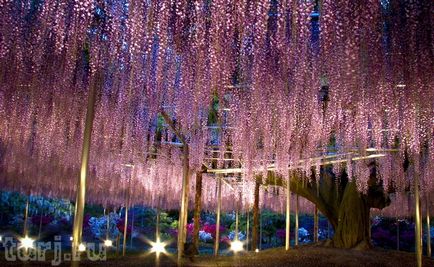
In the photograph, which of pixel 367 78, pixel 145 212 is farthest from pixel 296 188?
pixel 145 212

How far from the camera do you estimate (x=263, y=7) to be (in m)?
4.11

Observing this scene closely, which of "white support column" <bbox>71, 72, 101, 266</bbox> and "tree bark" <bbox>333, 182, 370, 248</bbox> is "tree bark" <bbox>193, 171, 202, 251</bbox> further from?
"white support column" <bbox>71, 72, 101, 266</bbox>

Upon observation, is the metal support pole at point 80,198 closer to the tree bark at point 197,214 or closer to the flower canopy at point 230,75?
the flower canopy at point 230,75

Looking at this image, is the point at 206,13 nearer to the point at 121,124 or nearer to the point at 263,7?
the point at 263,7

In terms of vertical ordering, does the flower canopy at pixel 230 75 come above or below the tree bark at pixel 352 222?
above

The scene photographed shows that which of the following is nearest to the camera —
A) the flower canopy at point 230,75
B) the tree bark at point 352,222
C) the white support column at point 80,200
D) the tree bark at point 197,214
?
the white support column at point 80,200

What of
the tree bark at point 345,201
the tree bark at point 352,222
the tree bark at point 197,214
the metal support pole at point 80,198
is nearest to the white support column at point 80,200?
the metal support pole at point 80,198

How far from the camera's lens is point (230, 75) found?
5.32m

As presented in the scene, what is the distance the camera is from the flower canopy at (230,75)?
4277mm

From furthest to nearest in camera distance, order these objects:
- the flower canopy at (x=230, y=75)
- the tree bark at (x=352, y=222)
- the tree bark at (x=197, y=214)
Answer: the tree bark at (x=352, y=222) → the tree bark at (x=197, y=214) → the flower canopy at (x=230, y=75)

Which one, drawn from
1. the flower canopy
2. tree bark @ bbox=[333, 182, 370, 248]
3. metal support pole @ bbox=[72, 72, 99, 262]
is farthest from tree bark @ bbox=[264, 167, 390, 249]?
metal support pole @ bbox=[72, 72, 99, 262]

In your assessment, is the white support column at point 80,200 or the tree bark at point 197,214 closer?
the white support column at point 80,200

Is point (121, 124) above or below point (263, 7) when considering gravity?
below

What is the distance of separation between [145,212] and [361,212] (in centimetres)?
1638
